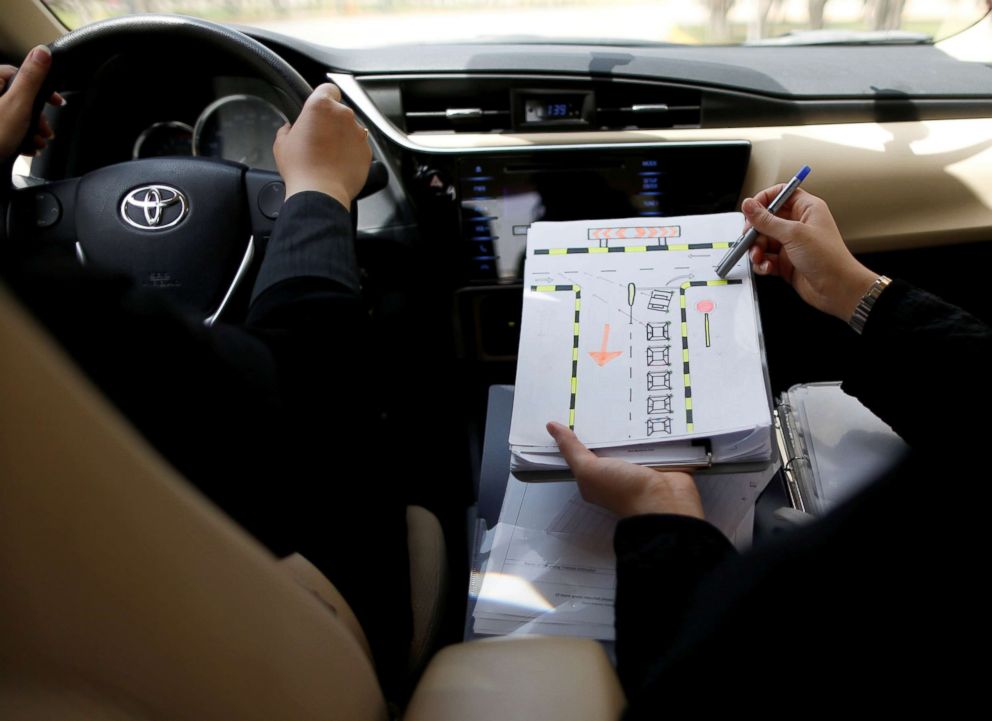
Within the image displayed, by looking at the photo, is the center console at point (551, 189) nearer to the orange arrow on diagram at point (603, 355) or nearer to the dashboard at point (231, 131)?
the dashboard at point (231, 131)

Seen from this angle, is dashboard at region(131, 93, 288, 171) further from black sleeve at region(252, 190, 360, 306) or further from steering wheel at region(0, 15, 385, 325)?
black sleeve at region(252, 190, 360, 306)

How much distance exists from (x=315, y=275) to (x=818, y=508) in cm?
61

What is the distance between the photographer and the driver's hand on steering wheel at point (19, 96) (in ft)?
3.15

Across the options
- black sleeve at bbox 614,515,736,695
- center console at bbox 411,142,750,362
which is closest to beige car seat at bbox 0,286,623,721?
black sleeve at bbox 614,515,736,695

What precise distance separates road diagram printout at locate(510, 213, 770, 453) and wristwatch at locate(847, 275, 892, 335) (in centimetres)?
12

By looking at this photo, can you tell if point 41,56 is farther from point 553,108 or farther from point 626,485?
point 626,485

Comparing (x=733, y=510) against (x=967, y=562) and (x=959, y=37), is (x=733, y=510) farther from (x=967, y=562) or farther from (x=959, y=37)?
(x=959, y=37)

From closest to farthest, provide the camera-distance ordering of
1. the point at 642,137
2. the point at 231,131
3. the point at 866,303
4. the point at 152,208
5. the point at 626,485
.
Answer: the point at 626,485
the point at 866,303
the point at 152,208
the point at 642,137
the point at 231,131

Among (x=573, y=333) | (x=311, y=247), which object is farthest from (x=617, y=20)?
(x=311, y=247)

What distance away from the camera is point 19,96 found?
963 mm

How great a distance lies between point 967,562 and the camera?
33 centimetres

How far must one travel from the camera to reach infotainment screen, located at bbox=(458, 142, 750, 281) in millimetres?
1232

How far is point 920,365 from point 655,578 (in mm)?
398

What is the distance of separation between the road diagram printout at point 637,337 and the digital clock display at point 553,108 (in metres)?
0.34
